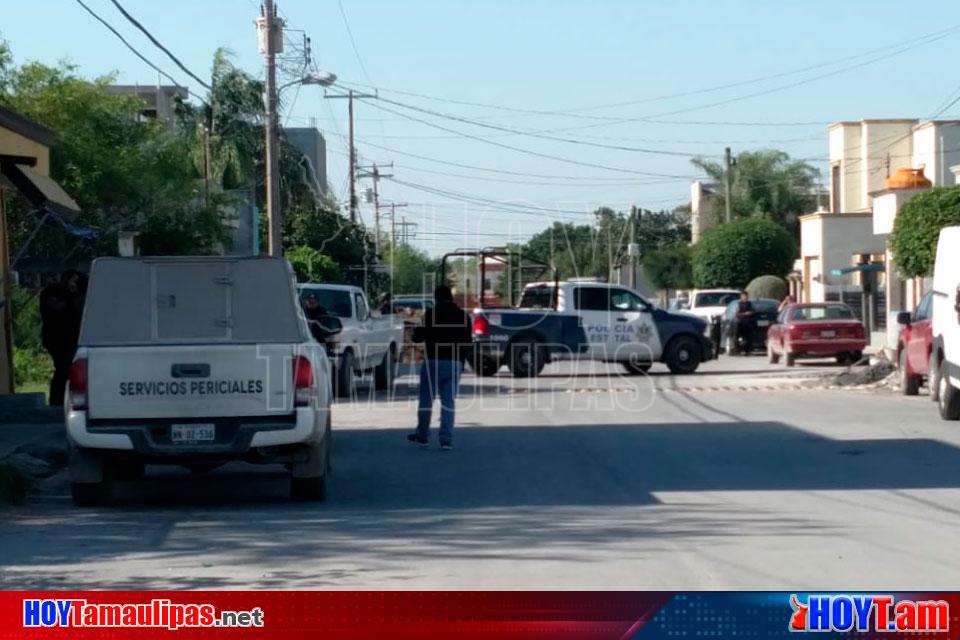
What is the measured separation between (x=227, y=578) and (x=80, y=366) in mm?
3830

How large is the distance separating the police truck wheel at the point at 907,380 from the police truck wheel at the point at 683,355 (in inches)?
282

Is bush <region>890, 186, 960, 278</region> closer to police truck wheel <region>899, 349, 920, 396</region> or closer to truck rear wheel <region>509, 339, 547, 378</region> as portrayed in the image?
truck rear wheel <region>509, 339, 547, 378</region>

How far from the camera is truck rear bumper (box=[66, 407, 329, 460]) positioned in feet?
41.5

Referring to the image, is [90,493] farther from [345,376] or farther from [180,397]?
[345,376]

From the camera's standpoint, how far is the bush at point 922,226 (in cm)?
3588

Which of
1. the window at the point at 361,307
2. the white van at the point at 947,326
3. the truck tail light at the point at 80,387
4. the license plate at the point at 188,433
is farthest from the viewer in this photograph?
the window at the point at 361,307

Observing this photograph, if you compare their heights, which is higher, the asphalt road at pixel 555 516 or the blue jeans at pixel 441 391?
the blue jeans at pixel 441 391

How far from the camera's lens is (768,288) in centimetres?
6144

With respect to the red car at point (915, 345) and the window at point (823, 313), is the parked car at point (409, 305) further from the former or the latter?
the red car at point (915, 345)

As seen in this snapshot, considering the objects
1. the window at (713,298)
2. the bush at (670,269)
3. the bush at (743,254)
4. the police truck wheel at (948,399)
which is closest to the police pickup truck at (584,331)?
the police truck wheel at (948,399)

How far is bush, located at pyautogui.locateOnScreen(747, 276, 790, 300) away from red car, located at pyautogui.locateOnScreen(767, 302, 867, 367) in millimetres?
25614

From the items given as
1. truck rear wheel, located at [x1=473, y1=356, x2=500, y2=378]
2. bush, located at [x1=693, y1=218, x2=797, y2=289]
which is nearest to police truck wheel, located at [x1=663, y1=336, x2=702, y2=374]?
truck rear wheel, located at [x1=473, y1=356, x2=500, y2=378]

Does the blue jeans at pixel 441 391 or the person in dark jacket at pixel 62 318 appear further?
the person in dark jacket at pixel 62 318

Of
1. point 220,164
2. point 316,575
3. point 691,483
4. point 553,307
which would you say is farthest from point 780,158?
point 316,575
